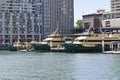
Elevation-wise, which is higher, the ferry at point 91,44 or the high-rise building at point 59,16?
the high-rise building at point 59,16

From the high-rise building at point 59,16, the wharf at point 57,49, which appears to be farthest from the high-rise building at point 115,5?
the wharf at point 57,49

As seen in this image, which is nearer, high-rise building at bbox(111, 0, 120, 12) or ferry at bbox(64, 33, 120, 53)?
ferry at bbox(64, 33, 120, 53)

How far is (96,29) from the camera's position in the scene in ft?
567

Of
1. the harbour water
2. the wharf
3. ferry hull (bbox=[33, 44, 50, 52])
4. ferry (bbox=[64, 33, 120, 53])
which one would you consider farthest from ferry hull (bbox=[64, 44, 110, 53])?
the harbour water

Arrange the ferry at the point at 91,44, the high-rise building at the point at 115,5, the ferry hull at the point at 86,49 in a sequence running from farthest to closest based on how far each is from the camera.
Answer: the high-rise building at the point at 115,5, the ferry at the point at 91,44, the ferry hull at the point at 86,49

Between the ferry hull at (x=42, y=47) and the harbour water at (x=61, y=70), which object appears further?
the ferry hull at (x=42, y=47)

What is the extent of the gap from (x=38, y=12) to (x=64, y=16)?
1114cm

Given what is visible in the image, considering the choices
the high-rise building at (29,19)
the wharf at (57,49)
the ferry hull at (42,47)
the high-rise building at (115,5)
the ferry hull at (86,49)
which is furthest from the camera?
the high-rise building at (115,5)

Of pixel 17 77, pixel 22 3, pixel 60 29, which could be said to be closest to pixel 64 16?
pixel 60 29

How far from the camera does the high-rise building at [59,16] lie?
161 m

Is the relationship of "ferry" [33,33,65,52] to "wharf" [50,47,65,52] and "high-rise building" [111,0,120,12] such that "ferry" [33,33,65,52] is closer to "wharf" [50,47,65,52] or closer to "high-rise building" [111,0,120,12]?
"wharf" [50,47,65,52]

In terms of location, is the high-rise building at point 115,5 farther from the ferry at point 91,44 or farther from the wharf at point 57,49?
the ferry at point 91,44

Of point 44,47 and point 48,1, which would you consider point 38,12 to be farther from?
point 44,47

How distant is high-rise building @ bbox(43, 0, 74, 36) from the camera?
16125cm
